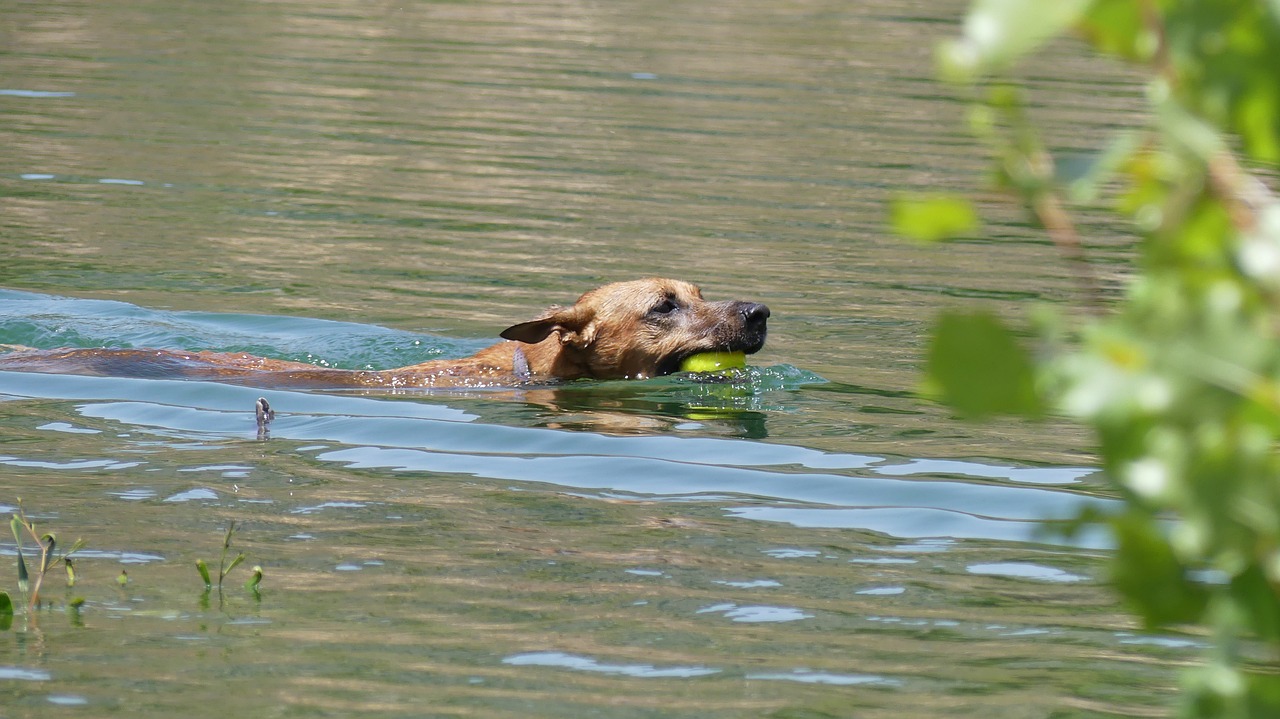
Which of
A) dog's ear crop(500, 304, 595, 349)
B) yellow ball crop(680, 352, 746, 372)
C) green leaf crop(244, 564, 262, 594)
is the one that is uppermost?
dog's ear crop(500, 304, 595, 349)

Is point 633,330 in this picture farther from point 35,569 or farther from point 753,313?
point 35,569

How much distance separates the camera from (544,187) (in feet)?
50.1

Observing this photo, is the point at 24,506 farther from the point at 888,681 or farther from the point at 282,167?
the point at 282,167

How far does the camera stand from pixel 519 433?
788cm

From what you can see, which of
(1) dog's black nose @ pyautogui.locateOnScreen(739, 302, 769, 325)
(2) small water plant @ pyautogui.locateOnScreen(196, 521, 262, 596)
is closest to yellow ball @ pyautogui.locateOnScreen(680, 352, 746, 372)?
(1) dog's black nose @ pyautogui.locateOnScreen(739, 302, 769, 325)

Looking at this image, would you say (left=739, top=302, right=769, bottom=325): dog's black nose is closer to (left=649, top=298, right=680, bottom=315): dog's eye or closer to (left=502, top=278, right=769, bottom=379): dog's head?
(left=502, top=278, right=769, bottom=379): dog's head

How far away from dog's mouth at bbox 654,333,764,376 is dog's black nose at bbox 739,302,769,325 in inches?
3.7

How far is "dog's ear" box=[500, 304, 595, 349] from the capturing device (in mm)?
9344

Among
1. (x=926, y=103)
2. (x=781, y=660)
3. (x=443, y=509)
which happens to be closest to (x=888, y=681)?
(x=781, y=660)

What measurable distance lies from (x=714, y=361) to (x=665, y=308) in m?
0.43

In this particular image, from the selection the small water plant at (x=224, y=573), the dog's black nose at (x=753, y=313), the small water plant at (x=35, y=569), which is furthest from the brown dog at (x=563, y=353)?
the small water plant at (x=224, y=573)

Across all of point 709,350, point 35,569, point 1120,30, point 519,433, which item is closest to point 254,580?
point 35,569

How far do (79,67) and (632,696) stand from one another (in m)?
18.9

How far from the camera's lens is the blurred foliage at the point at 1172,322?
5.13 ft
